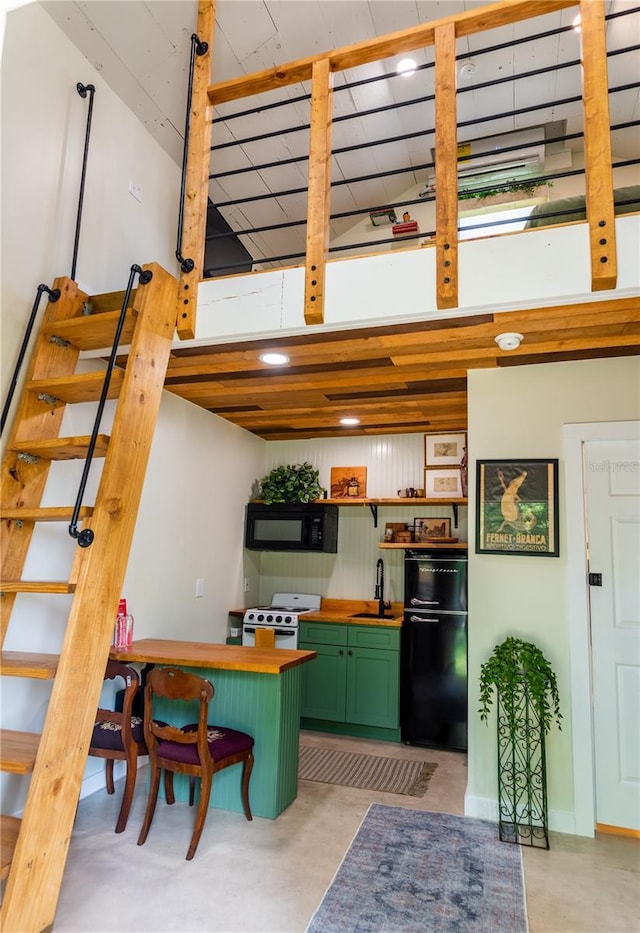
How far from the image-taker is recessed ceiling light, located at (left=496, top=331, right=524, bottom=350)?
2723mm

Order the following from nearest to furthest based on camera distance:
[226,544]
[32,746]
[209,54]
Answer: [32,746]
[209,54]
[226,544]

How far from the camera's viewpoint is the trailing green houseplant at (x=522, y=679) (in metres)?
2.82

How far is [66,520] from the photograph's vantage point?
211 cm

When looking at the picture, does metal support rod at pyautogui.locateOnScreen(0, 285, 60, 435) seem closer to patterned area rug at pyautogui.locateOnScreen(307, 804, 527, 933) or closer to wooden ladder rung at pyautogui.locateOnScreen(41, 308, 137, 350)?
wooden ladder rung at pyautogui.locateOnScreen(41, 308, 137, 350)

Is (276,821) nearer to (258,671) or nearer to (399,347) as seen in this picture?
(258,671)

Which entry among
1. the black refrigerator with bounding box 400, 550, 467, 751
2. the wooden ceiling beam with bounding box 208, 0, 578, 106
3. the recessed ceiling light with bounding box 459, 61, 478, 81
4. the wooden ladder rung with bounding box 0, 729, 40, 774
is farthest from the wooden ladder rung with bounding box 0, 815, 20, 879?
the recessed ceiling light with bounding box 459, 61, 478, 81

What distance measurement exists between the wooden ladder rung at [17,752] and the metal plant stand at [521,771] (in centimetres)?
217

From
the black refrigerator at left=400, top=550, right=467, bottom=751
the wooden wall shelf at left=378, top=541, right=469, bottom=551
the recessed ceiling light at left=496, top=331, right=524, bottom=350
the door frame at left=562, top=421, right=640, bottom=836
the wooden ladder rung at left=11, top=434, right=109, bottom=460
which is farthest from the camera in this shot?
the wooden wall shelf at left=378, top=541, right=469, bottom=551

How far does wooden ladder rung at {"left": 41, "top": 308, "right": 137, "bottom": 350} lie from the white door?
97.7 inches

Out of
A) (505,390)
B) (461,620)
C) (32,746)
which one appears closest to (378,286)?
(505,390)

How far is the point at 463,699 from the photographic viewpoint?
4039 mm

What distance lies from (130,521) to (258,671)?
1.19m

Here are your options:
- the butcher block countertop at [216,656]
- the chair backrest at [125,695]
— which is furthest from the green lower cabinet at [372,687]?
the chair backrest at [125,695]

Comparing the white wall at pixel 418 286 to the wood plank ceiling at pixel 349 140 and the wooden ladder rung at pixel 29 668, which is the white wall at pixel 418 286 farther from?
the wooden ladder rung at pixel 29 668
